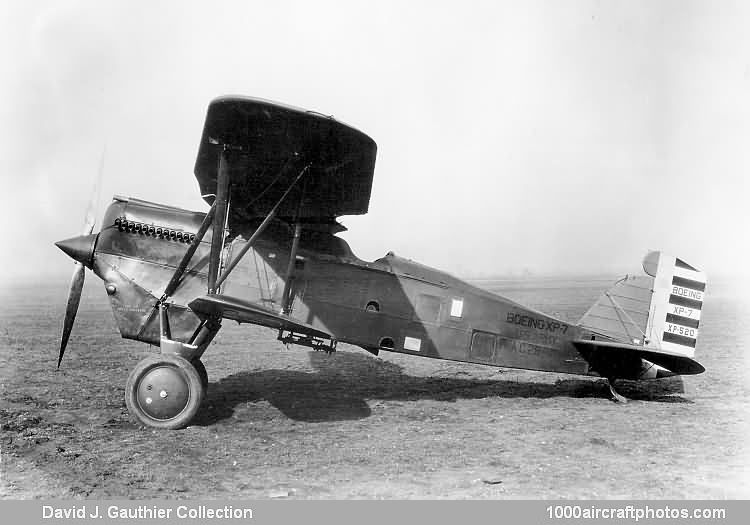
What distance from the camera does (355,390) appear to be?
27.2 ft

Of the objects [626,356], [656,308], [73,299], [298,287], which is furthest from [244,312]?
[656,308]

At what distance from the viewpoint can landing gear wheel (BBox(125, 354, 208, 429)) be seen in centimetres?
564

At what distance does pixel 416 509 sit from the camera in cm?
376

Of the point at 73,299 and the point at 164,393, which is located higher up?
the point at 73,299

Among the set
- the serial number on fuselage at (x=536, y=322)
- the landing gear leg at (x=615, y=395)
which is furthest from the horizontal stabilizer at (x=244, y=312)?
the landing gear leg at (x=615, y=395)

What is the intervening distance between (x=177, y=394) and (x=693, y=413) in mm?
6408

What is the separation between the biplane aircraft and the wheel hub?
1cm

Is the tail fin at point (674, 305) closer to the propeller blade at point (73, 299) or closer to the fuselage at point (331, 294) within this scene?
the fuselage at point (331, 294)

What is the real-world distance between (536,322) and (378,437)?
3.18m

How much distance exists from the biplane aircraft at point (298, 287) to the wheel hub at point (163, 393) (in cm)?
1

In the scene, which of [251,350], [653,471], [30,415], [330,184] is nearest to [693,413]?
[653,471]

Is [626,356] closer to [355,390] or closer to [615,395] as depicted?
[615,395]

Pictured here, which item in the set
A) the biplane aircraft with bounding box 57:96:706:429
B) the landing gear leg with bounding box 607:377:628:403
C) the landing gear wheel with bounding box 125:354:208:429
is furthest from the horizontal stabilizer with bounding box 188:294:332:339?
the landing gear leg with bounding box 607:377:628:403

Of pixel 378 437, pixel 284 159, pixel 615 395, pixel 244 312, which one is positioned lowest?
pixel 378 437
